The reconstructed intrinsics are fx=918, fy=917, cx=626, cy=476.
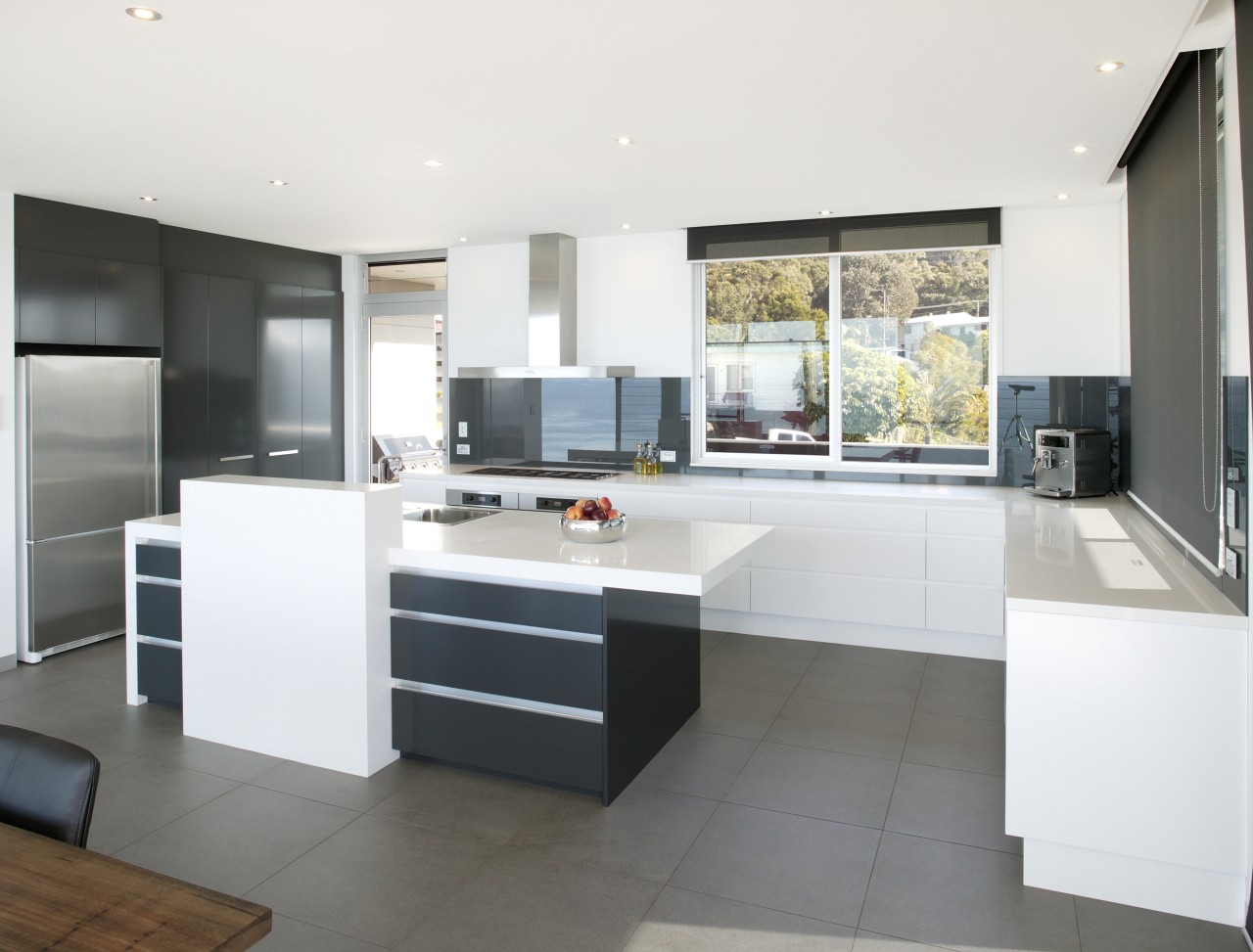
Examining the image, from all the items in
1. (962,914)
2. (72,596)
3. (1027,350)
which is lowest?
(962,914)

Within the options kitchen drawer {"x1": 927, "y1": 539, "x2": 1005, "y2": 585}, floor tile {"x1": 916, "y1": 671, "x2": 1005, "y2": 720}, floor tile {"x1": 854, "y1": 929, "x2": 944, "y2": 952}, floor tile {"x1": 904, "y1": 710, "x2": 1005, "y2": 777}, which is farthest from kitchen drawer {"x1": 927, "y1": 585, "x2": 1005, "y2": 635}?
floor tile {"x1": 854, "y1": 929, "x2": 944, "y2": 952}

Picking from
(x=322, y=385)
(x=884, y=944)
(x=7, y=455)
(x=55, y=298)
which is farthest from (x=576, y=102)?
(x=322, y=385)

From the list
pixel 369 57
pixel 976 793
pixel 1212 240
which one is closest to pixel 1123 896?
pixel 976 793

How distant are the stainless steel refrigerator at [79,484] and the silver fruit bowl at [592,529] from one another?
3113 mm

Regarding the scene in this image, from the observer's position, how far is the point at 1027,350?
5.06 m

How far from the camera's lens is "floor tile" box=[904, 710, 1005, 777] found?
3.46 metres

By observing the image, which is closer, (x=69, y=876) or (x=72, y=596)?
(x=69, y=876)

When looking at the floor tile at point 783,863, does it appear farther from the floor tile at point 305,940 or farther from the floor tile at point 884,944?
the floor tile at point 305,940

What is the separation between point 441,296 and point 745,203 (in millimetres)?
2566

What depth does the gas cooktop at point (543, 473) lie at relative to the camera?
5734mm

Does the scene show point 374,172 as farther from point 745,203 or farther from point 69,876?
point 69,876

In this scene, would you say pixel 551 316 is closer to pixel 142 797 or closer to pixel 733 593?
pixel 733 593

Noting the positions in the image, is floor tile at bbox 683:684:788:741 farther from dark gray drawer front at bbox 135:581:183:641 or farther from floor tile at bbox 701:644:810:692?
dark gray drawer front at bbox 135:581:183:641

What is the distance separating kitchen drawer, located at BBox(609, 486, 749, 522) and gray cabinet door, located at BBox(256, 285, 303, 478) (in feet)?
8.16
